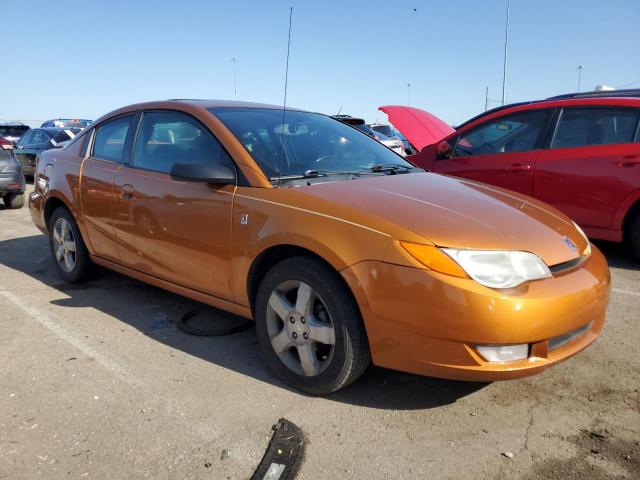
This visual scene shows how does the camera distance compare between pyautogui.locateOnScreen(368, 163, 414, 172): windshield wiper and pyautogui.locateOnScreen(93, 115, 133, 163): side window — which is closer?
pyautogui.locateOnScreen(368, 163, 414, 172): windshield wiper

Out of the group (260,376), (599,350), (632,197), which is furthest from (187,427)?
(632,197)

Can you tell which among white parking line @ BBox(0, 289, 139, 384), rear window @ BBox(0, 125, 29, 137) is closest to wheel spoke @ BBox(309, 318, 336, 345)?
white parking line @ BBox(0, 289, 139, 384)

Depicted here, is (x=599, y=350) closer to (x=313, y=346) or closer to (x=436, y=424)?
(x=436, y=424)

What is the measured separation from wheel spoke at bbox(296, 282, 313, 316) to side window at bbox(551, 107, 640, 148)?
401 cm

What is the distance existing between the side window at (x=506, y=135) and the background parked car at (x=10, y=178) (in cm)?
724

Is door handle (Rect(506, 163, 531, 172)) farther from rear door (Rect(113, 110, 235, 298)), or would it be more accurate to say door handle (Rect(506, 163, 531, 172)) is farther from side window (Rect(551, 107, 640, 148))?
rear door (Rect(113, 110, 235, 298))

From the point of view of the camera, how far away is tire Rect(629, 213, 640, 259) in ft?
16.8

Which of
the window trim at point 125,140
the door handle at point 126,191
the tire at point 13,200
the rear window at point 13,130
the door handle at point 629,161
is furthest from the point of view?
the rear window at point 13,130

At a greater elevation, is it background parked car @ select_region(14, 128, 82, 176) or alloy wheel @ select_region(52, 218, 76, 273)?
background parked car @ select_region(14, 128, 82, 176)

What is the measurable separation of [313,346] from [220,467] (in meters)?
0.78

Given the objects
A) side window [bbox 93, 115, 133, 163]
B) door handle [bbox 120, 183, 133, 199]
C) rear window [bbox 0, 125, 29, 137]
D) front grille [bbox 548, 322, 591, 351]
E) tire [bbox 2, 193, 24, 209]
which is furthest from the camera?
rear window [bbox 0, 125, 29, 137]

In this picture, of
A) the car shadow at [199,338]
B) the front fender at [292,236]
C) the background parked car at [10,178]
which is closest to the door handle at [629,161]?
the car shadow at [199,338]

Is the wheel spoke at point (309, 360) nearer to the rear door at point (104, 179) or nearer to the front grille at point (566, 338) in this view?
the front grille at point (566, 338)

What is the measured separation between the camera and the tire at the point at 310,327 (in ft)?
8.66
